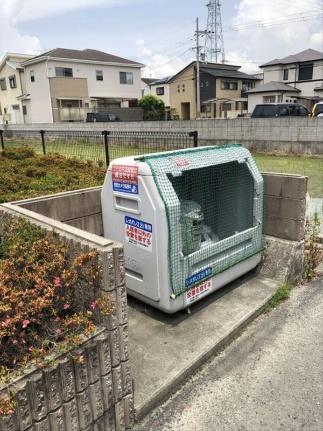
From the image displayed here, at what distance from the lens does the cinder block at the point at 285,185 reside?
11.5ft

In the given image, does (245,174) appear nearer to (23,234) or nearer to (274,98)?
(23,234)

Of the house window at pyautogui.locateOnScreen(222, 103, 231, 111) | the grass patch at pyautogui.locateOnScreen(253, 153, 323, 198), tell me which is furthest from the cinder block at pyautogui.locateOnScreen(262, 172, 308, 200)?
the house window at pyautogui.locateOnScreen(222, 103, 231, 111)

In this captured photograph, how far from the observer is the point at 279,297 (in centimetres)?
347

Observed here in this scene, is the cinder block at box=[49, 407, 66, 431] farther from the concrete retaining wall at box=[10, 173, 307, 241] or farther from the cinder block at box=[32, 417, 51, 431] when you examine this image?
the concrete retaining wall at box=[10, 173, 307, 241]

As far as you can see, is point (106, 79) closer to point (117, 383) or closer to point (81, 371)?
point (117, 383)

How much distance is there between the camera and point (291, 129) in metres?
12.3

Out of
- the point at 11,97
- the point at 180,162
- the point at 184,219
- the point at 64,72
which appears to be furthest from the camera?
the point at 11,97

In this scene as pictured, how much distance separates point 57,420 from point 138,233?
59.4 inches

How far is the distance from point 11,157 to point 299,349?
5922 mm

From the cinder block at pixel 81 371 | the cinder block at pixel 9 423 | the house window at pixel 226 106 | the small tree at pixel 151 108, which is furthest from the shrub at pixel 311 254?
the house window at pixel 226 106

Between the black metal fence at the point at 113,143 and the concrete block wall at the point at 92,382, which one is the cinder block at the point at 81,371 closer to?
the concrete block wall at the point at 92,382

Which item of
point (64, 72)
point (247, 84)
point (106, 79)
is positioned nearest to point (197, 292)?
point (64, 72)

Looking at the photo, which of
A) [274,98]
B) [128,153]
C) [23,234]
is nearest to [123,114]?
[274,98]

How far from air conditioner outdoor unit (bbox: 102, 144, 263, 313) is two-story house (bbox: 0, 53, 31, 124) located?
35.7 m
